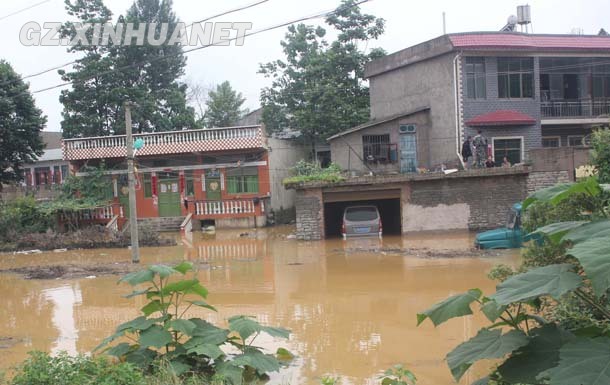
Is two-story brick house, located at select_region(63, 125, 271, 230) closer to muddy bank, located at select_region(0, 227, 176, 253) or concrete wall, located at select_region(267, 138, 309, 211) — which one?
concrete wall, located at select_region(267, 138, 309, 211)

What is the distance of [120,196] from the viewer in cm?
3173

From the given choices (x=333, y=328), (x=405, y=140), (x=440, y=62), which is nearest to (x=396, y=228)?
(x=405, y=140)

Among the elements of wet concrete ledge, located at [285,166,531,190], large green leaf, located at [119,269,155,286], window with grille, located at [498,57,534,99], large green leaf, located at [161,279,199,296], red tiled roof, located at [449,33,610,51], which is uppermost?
red tiled roof, located at [449,33,610,51]

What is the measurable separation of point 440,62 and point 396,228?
7868 millimetres

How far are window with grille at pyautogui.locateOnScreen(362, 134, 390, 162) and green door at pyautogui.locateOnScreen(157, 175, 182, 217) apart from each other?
10950 millimetres

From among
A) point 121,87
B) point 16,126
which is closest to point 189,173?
point 121,87

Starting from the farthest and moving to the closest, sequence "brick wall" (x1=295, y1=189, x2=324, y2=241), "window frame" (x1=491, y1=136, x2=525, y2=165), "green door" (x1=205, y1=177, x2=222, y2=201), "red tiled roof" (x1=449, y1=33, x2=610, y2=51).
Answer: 1. "green door" (x1=205, y1=177, x2=222, y2=201)
2. "window frame" (x1=491, y1=136, x2=525, y2=165)
3. "red tiled roof" (x1=449, y1=33, x2=610, y2=51)
4. "brick wall" (x1=295, y1=189, x2=324, y2=241)

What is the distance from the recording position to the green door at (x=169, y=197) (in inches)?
1228

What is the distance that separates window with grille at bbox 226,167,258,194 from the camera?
30609 mm

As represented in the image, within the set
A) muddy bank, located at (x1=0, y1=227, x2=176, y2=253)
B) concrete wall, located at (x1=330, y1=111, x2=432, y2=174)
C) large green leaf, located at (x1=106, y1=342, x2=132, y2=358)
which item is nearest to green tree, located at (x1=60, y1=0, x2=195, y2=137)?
muddy bank, located at (x1=0, y1=227, x2=176, y2=253)

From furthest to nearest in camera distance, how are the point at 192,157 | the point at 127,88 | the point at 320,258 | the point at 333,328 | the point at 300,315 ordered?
the point at 127,88 < the point at 192,157 < the point at 320,258 < the point at 300,315 < the point at 333,328

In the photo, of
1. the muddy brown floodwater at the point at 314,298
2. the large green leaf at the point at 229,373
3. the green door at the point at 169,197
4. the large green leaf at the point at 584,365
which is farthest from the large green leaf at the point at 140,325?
the green door at the point at 169,197

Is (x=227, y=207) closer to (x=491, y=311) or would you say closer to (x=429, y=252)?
(x=429, y=252)

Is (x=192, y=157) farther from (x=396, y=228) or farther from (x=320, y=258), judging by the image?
(x=320, y=258)
